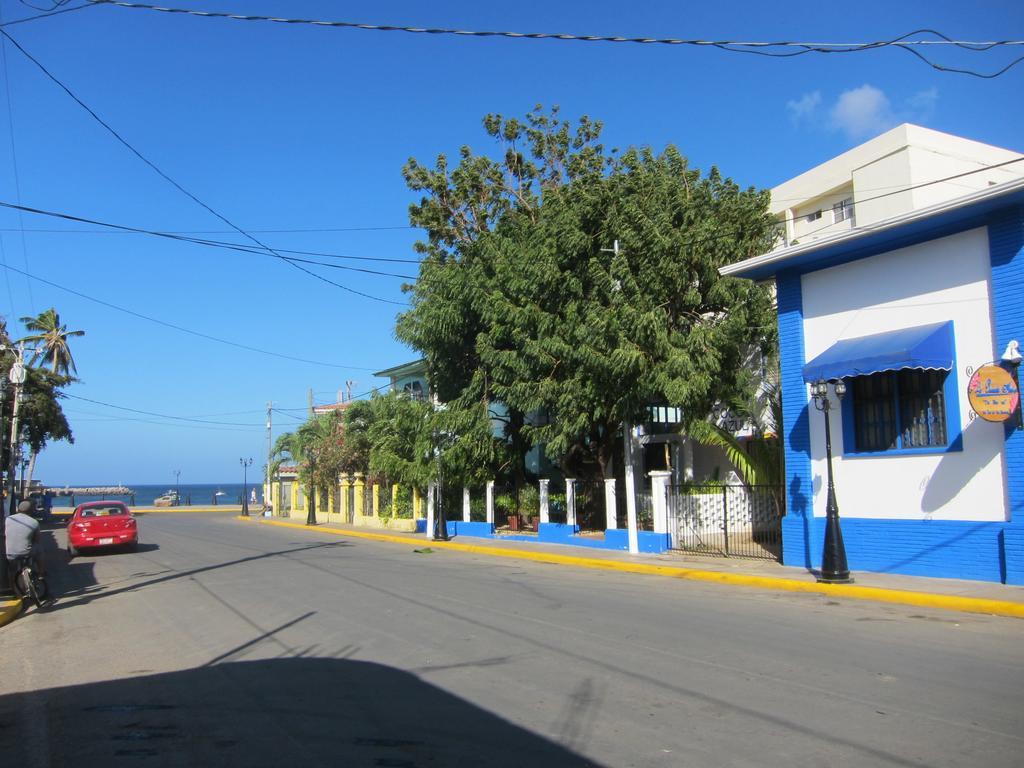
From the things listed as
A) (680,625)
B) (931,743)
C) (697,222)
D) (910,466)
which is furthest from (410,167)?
(931,743)

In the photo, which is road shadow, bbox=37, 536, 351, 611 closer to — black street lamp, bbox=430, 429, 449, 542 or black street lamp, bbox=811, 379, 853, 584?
black street lamp, bbox=430, 429, 449, 542

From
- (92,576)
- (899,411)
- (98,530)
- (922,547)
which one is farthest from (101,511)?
(922,547)

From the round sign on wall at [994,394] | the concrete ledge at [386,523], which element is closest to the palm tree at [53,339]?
the concrete ledge at [386,523]

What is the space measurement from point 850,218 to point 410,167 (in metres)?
21.4

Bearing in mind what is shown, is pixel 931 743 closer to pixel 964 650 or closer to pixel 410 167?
pixel 964 650

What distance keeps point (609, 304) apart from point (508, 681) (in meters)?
13.0

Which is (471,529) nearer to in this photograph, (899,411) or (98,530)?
(98,530)

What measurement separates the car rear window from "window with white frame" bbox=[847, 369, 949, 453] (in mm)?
20014

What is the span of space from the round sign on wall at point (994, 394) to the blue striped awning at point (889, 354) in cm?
74

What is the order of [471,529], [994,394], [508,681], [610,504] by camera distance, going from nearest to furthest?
[508,681] < [994,394] < [610,504] < [471,529]

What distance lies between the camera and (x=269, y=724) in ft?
20.5

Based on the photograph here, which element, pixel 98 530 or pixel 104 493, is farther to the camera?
pixel 104 493

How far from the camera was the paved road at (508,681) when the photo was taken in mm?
5578

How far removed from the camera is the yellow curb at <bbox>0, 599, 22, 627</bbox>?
38.3ft
